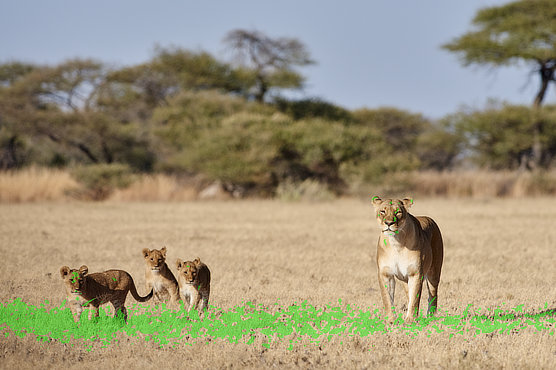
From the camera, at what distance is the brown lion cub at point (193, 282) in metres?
5.21

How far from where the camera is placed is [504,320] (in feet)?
19.5

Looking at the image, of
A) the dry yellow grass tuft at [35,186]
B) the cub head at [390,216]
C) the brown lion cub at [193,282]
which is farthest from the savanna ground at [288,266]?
the dry yellow grass tuft at [35,186]

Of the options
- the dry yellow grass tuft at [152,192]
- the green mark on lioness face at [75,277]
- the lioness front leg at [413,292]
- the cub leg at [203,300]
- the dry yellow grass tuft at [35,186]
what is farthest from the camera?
the dry yellow grass tuft at [152,192]

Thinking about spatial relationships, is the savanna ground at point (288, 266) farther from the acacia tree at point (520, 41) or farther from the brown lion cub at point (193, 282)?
the acacia tree at point (520, 41)

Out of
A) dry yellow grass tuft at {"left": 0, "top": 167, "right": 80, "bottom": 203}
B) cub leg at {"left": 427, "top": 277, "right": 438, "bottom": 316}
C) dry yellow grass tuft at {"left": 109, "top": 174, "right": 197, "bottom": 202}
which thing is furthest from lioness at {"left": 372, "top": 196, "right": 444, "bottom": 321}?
dry yellow grass tuft at {"left": 109, "top": 174, "right": 197, "bottom": 202}

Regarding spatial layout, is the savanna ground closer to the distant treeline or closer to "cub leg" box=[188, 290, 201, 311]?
"cub leg" box=[188, 290, 201, 311]

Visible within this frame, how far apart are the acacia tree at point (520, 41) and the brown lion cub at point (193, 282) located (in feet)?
92.1

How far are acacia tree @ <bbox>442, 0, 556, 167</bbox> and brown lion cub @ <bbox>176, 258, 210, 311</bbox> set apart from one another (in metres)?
28.1

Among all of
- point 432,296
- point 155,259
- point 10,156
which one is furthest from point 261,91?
point 155,259

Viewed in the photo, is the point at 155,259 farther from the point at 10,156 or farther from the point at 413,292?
the point at 10,156

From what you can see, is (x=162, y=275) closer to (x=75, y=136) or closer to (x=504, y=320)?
(x=504, y=320)

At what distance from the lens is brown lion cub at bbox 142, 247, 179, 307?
5.38 meters
